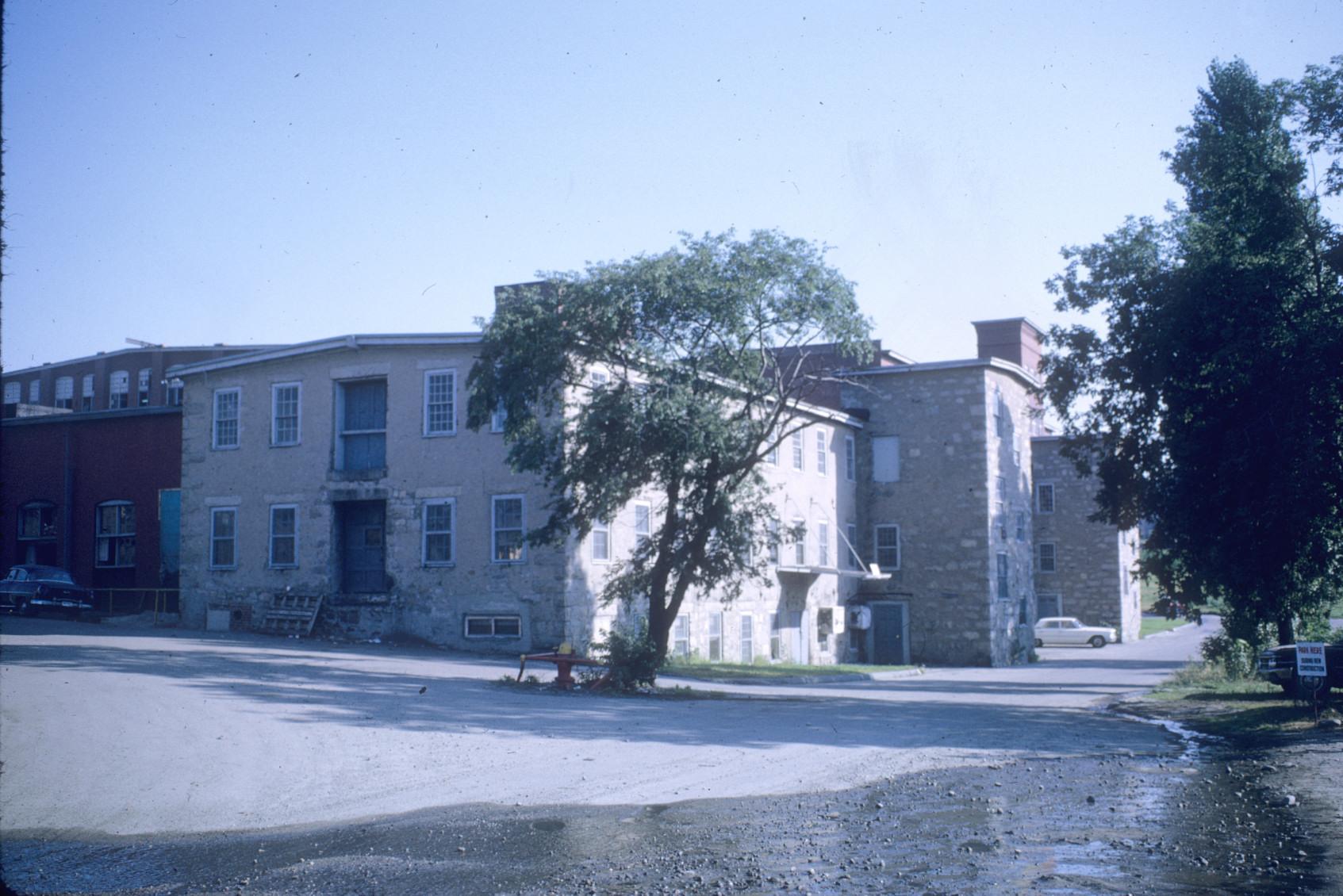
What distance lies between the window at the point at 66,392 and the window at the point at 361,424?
1519 inches

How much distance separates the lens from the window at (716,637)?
34.5 metres

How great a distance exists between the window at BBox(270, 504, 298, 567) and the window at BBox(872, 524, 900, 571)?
2147 cm

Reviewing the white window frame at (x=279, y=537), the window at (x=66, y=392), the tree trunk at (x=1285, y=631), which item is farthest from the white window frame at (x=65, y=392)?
the tree trunk at (x=1285, y=631)

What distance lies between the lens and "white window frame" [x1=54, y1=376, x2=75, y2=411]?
2485 inches

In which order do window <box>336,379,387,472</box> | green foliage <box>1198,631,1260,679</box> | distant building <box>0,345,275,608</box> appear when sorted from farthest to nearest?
distant building <box>0,345,275,608</box> → window <box>336,379,387,472</box> → green foliage <box>1198,631,1260,679</box>

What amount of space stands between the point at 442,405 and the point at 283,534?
5.95 m

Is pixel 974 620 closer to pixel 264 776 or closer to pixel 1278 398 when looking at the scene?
pixel 1278 398

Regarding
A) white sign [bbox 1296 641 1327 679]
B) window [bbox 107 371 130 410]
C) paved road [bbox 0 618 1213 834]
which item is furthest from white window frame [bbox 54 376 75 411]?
white sign [bbox 1296 641 1327 679]

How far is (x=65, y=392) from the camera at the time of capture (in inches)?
2504

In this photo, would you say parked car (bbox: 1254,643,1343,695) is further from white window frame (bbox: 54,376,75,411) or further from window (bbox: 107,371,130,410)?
white window frame (bbox: 54,376,75,411)

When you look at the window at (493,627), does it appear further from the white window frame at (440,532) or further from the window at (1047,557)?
the window at (1047,557)

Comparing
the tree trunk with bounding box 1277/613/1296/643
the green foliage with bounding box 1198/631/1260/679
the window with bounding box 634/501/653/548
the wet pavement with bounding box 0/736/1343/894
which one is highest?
the window with bounding box 634/501/653/548

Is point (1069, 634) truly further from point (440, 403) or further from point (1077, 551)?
point (440, 403)

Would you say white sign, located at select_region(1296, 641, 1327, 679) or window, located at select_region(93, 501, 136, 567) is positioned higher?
window, located at select_region(93, 501, 136, 567)
